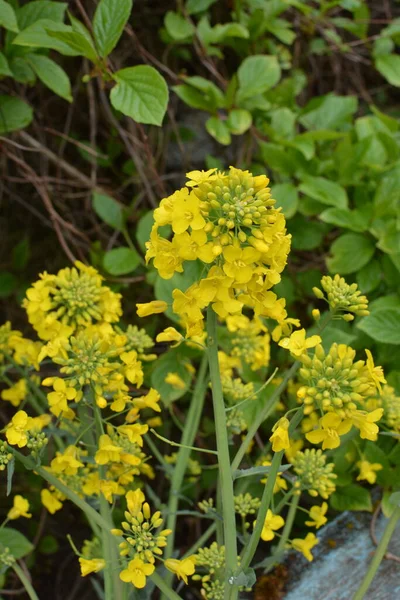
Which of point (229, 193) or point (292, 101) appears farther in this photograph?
point (292, 101)

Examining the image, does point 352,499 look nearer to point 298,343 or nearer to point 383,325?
point 383,325

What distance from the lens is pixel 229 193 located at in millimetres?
1090

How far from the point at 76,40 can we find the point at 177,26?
924 mm

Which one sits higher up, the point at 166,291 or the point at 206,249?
the point at 206,249

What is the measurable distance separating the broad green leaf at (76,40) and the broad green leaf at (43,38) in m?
0.04

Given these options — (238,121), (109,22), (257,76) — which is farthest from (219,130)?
(109,22)

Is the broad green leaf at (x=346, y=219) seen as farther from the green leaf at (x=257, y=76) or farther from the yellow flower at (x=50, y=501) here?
the yellow flower at (x=50, y=501)

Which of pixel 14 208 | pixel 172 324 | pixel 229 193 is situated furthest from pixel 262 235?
pixel 14 208

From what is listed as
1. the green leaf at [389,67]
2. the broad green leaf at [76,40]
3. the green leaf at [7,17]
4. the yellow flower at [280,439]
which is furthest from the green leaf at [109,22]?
the green leaf at [389,67]

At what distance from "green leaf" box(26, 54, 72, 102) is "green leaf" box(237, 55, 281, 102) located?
2.16 ft

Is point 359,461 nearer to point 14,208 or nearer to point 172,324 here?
point 172,324

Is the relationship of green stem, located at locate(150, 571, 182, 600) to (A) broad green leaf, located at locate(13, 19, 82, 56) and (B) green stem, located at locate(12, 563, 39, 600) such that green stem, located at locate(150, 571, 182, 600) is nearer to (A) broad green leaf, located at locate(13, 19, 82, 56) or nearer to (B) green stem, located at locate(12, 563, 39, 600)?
(B) green stem, located at locate(12, 563, 39, 600)

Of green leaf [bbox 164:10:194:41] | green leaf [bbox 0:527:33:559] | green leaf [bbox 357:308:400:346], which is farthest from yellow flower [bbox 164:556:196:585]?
green leaf [bbox 164:10:194:41]

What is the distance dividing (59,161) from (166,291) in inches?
30.6
